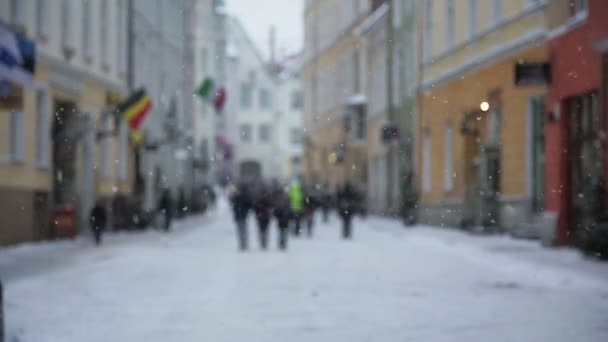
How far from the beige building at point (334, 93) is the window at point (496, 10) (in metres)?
29.8

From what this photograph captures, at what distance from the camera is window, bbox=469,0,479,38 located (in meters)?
33.7

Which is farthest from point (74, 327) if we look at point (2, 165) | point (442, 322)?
point (2, 165)

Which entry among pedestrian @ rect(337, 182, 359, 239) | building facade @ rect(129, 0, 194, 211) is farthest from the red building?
building facade @ rect(129, 0, 194, 211)

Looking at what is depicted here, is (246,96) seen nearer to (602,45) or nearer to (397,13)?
(397,13)

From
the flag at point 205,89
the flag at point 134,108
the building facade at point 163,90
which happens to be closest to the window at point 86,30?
the flag at point 134,108

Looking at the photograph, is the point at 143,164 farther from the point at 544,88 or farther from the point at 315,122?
the point at 315,122

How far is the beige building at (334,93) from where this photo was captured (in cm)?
6425

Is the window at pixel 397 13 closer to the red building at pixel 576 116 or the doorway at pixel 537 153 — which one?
the doorway at pixel 537 153

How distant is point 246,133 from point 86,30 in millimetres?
76104

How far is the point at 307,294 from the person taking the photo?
15.4m

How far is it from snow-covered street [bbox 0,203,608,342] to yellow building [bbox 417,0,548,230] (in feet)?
11.8

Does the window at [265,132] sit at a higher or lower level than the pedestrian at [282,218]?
higher

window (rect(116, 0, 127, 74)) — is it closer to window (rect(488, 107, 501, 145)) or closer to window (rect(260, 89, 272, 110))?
window (rect(488, 107, 501, 145))

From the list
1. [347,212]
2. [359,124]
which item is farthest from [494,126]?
[359,124]
